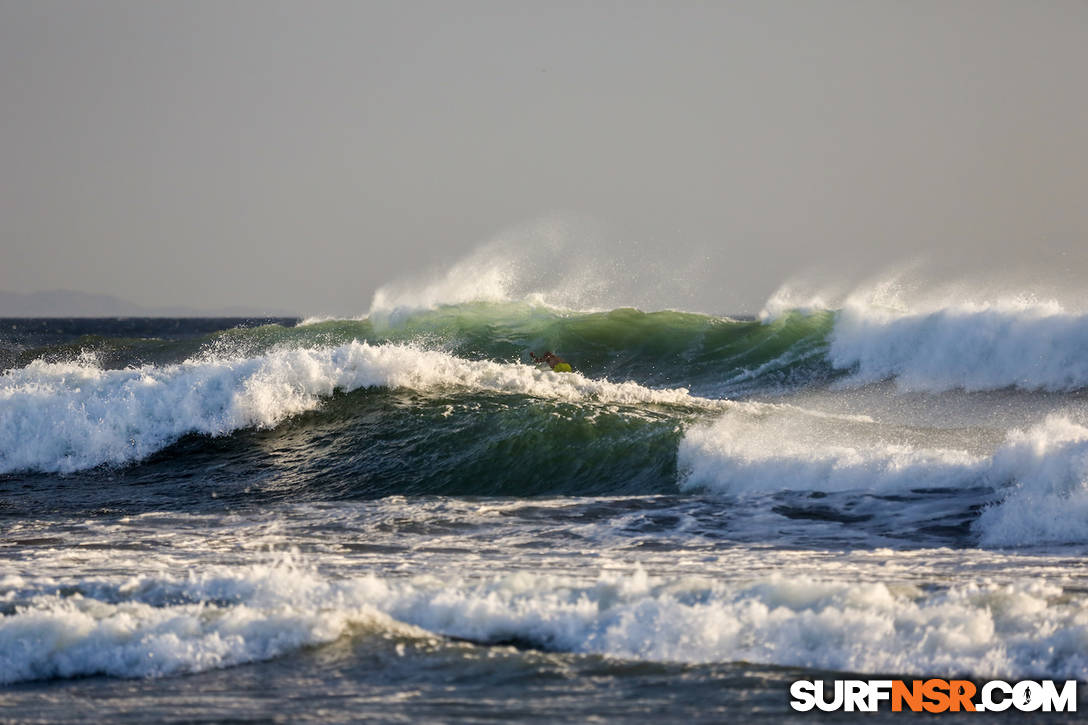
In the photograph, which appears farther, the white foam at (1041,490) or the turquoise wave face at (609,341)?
the turquoise wave face at (609,341)

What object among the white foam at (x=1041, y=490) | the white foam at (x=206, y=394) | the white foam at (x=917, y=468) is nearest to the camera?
the white foam at (x=1041, y=490)

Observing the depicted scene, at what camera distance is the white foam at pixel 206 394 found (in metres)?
14.3

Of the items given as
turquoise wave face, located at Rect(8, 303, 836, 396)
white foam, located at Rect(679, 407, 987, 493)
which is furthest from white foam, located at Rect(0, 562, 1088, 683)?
turquoise wave face, located at Rect(8, 303, 836, 396)

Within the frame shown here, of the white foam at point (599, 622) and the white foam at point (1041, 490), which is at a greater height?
the white foam at point (1041, 490)

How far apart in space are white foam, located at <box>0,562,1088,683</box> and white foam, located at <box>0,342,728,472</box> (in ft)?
27.7

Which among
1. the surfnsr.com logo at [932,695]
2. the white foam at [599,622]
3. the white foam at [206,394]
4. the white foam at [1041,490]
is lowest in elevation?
the surfnsr.com logo at [932,695]

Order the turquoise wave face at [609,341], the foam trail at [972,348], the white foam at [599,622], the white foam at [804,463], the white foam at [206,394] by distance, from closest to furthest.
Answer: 1. the white foam at [599,622]
2. the white foam at [804,463]
3. the white foam at [206,394]
4. the foam trail at [972,348]
5. the turquoise wave face at [609,341]

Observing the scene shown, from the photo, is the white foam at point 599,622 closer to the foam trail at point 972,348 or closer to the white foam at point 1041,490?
the white foam at point 1041,490

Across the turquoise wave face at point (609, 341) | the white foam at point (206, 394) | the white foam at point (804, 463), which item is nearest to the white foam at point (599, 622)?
the white foam at point (804, 463)

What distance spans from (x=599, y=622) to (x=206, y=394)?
11.0 m

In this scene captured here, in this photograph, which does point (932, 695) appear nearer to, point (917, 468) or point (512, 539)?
point (512, 539)

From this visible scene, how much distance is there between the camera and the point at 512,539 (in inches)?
357

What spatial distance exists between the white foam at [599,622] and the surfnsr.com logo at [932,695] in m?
0.16

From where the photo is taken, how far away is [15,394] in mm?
15492
